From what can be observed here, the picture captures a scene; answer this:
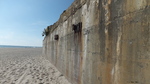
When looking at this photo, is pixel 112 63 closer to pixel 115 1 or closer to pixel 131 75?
pixel 131 75

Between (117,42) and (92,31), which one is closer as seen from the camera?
(117,42)

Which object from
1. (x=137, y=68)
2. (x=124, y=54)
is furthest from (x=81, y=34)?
(x=137, y=68)

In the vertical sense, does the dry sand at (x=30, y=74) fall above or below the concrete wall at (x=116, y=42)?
below

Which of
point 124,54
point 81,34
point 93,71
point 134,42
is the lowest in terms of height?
point 93,71

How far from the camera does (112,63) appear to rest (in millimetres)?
1850

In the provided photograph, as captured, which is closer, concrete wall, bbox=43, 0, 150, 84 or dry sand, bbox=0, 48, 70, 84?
concrete wall, bbox=43, 0, 150, 84

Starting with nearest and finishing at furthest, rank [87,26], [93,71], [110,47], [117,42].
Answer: [117,42] < [110,47] < [93,71] < [87,26]

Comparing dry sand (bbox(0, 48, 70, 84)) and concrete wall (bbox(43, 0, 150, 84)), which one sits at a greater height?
concrete wall (bbox(43, 0, 150, 84))

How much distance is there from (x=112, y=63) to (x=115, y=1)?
0.92 metres

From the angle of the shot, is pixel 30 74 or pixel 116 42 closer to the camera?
pixel 116 42

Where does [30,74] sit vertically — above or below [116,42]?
below

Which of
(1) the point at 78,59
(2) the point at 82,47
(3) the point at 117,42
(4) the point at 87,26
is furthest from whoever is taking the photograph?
(1) the point at 78,59

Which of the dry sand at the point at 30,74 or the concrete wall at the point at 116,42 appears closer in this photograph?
the concrete wall at the point at 116,42

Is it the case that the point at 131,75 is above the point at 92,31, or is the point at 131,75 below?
below
